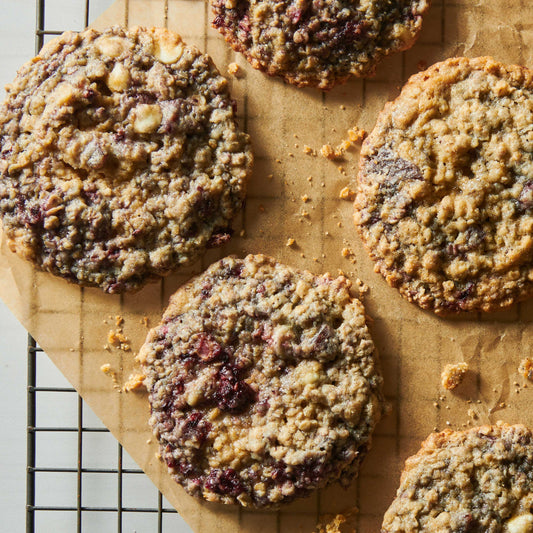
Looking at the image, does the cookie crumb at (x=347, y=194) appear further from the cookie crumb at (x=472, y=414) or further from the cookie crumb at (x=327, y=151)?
the cookie crumb at (x=472, y=414)

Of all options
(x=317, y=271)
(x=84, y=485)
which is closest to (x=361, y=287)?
(x=317, y=271)

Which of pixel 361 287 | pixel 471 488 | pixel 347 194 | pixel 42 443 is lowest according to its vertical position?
pixel 42 443

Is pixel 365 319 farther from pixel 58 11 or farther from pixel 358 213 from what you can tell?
pixel 58 11

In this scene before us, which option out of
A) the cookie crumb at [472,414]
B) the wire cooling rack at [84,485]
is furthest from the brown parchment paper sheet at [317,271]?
the wire cooling rack at [84,485]

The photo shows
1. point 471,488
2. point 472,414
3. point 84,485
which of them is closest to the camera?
point 471,488

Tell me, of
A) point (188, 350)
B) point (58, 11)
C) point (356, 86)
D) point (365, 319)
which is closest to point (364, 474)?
point (365, 319)

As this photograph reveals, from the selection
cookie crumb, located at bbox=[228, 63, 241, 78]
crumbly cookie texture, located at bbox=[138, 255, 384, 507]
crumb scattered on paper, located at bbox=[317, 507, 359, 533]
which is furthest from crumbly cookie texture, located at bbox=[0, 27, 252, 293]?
crumb scattered on paper, located at bbox=[317, 507, 359, 533]

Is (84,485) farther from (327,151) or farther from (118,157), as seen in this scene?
(327,151)
